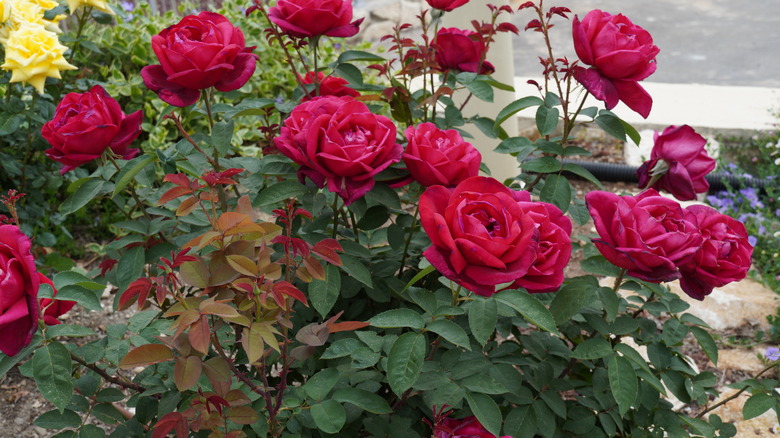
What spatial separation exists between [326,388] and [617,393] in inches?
19.7

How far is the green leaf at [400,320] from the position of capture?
108 centimetres

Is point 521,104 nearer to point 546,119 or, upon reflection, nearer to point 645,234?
point 546,119

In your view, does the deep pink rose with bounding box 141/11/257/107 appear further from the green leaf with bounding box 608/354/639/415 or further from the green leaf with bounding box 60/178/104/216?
the green leaf with bounding box 608/354/639/415

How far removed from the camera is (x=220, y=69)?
1.26 m

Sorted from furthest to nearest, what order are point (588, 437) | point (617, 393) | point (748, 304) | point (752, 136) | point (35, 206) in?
1. point (752, 136)
2. point (748, 304)
3. point (35, 206)
4. point (588, 437)
5. point (617, 393)

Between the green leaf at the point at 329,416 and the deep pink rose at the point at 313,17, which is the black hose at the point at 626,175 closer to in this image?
the deep pink rose at the point at 313,17

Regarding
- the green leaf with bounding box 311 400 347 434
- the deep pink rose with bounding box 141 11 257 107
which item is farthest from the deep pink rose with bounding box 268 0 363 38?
the green leaf with bounding box 311 400 347 434

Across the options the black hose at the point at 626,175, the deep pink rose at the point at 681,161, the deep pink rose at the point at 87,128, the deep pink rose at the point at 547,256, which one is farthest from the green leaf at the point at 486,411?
the black hose at the point at 626,175

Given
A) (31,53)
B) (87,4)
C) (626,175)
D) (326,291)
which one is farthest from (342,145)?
(626,175)

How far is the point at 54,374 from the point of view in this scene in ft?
3.61

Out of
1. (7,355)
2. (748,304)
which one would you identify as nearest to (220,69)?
(7,355)

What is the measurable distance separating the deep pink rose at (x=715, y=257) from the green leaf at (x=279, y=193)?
0.67 m

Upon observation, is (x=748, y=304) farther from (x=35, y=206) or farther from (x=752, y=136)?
(x=35, y=206)

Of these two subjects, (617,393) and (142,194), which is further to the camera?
(142,194)
